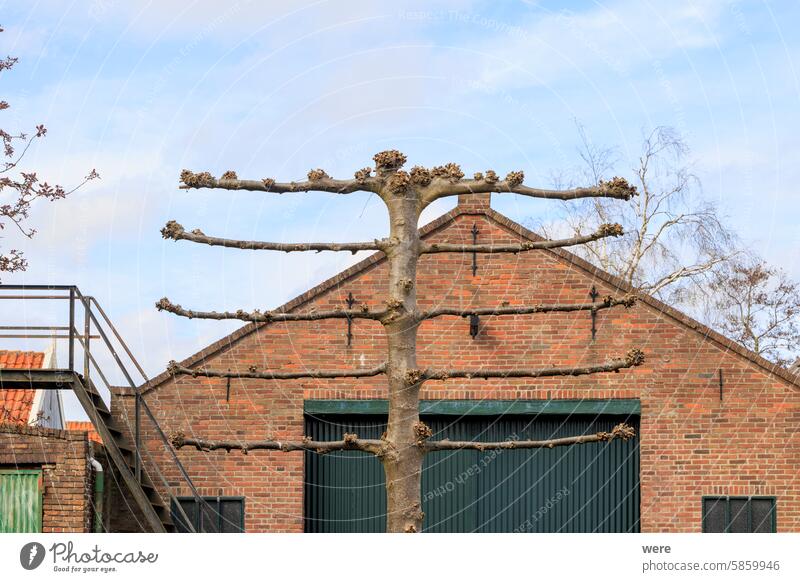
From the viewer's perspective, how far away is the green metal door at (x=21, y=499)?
14.9m

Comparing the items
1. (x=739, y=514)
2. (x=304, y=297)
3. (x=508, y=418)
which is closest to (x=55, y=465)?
(x=304, y=297)

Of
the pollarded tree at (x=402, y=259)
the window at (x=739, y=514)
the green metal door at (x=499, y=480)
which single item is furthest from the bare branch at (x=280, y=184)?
the window at (x=739, y=514)

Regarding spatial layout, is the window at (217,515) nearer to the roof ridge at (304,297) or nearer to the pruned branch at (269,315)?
the roof ridge at (304,297)

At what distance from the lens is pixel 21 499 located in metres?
15.0

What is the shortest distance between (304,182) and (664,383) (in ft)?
24.8

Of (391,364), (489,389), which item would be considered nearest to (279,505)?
(489,389)

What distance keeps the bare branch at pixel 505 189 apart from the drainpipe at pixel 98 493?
293 inches

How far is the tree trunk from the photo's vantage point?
10094mm

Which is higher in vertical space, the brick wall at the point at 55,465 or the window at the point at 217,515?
the brick wall at the point at 55,465

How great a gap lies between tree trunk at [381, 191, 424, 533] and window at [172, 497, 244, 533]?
6.30 m

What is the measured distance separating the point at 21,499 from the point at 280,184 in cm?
691

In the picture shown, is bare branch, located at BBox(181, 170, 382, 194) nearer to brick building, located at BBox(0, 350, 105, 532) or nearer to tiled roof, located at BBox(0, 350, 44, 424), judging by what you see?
brick building, located at BBox(0, 350, 105, 532)
